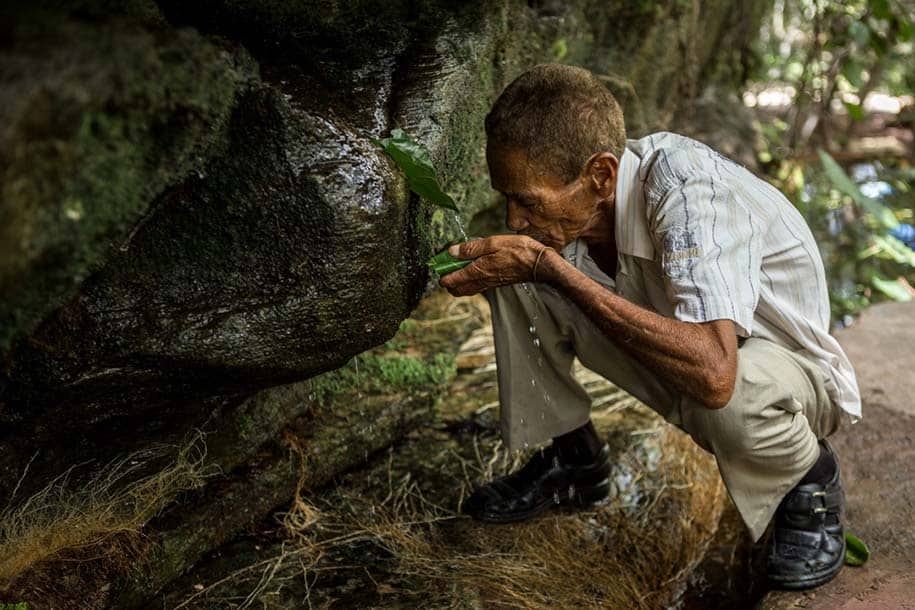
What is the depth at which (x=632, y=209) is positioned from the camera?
2400 millimetres

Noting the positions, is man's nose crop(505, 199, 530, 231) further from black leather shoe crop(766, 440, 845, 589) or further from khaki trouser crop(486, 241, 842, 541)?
black leather shoe crop(766, 440, 845, 589)

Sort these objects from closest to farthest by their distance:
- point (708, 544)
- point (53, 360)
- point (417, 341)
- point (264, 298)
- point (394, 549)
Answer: point (53, 360) < point (264, 298) < point (394, 549) < point (708, 544) < point (417, 341)

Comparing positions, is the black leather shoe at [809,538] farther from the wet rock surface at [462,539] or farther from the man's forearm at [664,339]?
the man's forearm at [664,339]

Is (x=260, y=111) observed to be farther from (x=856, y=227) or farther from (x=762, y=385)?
(x=856, y=227)

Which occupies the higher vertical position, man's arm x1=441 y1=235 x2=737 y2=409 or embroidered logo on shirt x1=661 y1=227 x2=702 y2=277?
embroidered logo on shirt x1=661 y1=227 x2=702 y2=277

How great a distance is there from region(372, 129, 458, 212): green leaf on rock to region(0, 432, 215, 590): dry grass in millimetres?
977

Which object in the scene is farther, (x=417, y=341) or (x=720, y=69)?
(x=720, y=69)

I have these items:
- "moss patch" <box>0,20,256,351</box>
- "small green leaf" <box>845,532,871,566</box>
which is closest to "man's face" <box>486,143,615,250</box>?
"moss patch" <box>0,20,256,351</box>

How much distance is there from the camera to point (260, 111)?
201 centimetres

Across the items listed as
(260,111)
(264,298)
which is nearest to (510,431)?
(264,298)

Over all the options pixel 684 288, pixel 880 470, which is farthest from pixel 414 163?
pixel 880 470

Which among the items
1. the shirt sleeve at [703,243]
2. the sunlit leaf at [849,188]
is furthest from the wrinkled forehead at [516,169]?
the sunlit leaf at [849,188]

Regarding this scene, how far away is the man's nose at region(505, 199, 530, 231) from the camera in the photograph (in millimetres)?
2436

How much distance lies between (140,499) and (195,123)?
1201 millimetres
